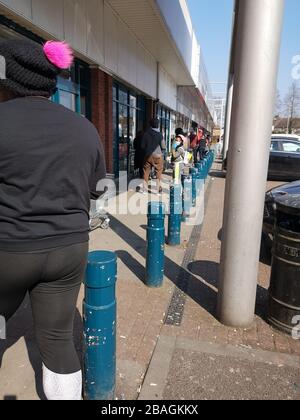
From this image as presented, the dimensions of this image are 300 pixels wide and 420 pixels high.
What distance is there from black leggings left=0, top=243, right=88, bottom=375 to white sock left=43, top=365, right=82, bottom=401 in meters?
0.04

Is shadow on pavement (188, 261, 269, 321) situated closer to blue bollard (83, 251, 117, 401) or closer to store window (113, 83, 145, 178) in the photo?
blue bollard (83, 251, 117, 401)

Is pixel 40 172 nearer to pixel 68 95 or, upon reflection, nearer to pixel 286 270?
pixel 286 270

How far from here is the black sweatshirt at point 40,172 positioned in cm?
158

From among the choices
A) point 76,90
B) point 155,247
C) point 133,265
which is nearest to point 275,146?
point 76,90

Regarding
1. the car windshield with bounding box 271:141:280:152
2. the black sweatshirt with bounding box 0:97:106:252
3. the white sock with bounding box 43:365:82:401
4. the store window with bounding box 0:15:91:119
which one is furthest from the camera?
the car windshield with bounding box 271:141:280:152

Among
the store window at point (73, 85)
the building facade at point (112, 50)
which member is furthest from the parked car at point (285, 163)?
the store window at point (73, 85)

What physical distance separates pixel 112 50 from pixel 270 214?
7.00 meters

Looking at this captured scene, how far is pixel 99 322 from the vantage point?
2248 mm

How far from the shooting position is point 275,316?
347cm

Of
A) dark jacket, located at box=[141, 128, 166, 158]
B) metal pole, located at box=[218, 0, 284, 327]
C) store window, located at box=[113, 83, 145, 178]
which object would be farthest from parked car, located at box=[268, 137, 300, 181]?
metal pole, located at box=[218, 0, 284, 327]

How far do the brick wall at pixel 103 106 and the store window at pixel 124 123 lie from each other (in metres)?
0.90

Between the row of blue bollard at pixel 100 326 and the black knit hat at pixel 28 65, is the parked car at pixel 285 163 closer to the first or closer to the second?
the row of blue bollard at pixel 100 326

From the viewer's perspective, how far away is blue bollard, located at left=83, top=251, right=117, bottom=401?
2.22 metres
